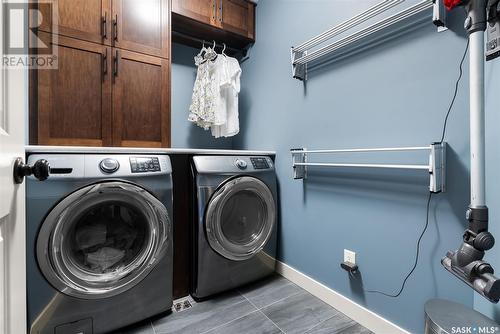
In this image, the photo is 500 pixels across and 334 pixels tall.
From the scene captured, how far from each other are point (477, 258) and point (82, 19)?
226 cm

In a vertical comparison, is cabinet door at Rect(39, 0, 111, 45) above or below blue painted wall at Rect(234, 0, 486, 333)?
above

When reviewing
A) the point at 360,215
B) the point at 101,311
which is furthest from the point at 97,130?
the point at 360,215

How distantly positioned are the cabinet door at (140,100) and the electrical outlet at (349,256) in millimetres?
1433

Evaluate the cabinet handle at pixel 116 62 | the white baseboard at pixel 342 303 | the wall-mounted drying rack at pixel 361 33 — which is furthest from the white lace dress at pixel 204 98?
the white baseboard at pixel 342 303

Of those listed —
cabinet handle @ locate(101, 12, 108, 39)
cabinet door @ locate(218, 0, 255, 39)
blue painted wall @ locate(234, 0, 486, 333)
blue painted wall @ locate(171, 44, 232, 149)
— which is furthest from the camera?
blue painted wall @ locate(171, 44, 232, 149)

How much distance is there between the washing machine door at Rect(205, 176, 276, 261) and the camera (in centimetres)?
148

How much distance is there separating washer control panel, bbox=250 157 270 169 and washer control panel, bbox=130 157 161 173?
65 centimetres

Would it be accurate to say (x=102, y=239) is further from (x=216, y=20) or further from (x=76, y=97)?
(x=216, y=20)

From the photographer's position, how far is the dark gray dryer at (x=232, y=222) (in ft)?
4.79

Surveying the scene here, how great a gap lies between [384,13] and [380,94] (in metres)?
0.41

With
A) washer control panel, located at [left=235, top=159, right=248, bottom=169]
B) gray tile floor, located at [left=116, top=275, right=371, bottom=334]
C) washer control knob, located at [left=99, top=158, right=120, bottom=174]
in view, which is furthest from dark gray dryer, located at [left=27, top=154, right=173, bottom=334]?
washer control panel, located at [left=235, top=159, right=248, bottom=169]

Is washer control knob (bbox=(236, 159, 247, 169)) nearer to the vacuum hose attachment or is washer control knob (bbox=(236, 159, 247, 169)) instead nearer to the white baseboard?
the white baseboard

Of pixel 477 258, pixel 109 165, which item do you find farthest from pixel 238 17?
pixel 477 258

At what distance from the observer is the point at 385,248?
1228mm
